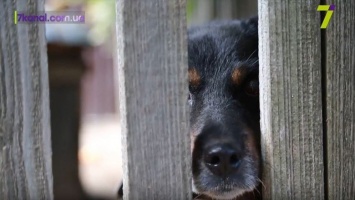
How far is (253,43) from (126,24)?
1340 millimetres

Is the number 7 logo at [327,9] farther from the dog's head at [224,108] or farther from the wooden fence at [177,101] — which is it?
the dog's head at [224,108]

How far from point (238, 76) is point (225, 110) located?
10.4 inches

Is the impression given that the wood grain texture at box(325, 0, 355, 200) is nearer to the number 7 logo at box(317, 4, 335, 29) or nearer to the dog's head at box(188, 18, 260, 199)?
the number 7 logo at box(317, 4, 335, 29)

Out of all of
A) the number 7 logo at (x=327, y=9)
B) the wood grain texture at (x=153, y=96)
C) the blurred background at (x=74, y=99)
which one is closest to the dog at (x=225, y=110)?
the wood grain texture at (x=153, y=96)

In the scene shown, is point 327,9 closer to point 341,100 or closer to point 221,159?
point 341,100

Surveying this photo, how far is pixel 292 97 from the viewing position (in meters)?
1.86

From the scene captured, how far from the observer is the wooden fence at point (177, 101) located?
5.56ft

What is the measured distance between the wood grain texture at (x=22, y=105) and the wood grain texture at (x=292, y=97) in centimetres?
77

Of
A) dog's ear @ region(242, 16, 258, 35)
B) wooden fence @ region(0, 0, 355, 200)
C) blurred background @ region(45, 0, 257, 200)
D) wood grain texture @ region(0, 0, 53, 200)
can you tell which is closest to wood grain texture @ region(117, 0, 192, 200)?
wooden fence @ region(0, 0, 355, 200)

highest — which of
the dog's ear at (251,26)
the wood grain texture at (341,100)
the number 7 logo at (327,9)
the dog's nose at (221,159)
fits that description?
the dog's ear at (251,26)

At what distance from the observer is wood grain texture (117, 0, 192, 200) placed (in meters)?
1.70

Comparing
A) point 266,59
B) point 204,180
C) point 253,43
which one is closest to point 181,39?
point 266,59

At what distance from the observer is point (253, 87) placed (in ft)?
8.73

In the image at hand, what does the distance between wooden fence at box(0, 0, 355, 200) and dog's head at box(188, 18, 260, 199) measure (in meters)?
0.28
